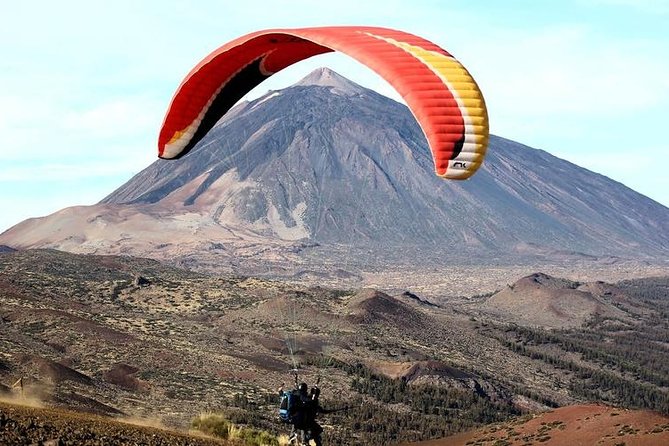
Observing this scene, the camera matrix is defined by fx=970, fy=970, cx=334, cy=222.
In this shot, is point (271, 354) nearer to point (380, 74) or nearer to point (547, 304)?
point (380, 74)

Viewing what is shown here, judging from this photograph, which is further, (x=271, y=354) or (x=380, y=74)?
(x=271, y=354)

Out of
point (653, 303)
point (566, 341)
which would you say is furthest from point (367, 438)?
point (653, 303)

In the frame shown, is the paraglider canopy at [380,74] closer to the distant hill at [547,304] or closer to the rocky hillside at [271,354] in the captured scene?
the rocky hillside at [271,354]

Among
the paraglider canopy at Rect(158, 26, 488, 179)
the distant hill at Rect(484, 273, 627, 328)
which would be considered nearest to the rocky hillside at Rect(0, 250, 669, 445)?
the paraglider canopy at Rect(158, 26, 488, 179)

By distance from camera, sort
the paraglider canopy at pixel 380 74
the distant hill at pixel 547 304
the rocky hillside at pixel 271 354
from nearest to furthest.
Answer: the paraglider canopy at pixel 380 74 < the rocky hillside at pixel 271 354 < the distant hill at pixel 547 304

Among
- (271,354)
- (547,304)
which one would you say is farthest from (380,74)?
(547,304)

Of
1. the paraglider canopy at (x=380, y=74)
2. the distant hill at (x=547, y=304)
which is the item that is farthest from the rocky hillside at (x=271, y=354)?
the distant hill at (x=547, y=304)

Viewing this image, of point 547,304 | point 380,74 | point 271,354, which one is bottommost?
point 547,304

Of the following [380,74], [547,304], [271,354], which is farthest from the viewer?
[547,304]

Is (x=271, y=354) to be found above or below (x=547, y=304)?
above

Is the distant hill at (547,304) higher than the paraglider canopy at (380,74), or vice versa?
the paraglider canopy at (380,74)

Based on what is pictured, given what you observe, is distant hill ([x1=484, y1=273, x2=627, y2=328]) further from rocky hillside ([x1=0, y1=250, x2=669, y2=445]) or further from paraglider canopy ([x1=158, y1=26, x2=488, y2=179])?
paraglider canopy ([x1=158, y1=26, x2=488, y2=179])
